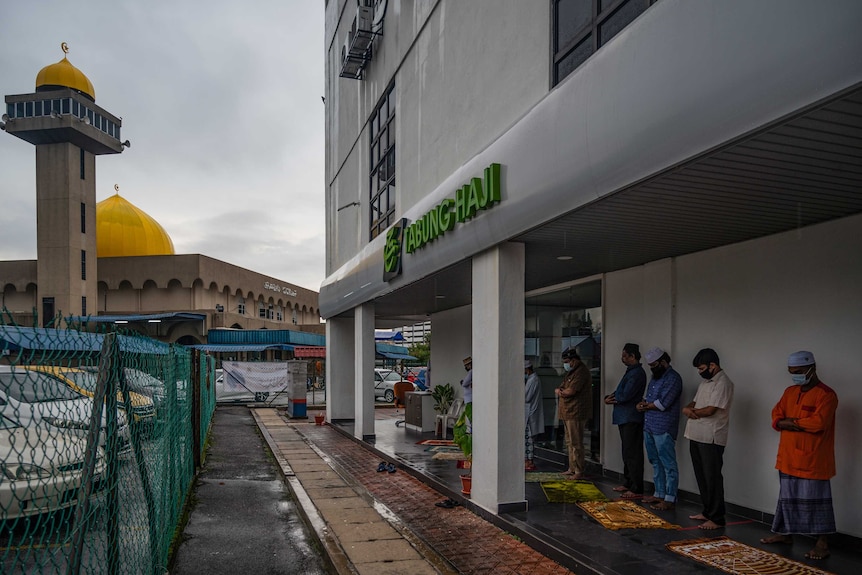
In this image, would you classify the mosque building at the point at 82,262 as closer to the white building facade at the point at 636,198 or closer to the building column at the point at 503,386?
the white building facade at the point at 636,198

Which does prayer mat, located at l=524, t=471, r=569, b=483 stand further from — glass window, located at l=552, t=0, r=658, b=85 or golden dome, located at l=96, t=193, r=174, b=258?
golden dome, located at l=96, t=193, r=174, b=258

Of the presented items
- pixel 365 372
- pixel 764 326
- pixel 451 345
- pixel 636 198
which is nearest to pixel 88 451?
pixel 636 198

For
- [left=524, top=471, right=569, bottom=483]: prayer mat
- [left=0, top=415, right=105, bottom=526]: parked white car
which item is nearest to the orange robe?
[left=524, top=471, right=569, bottom=483]: prayer mat

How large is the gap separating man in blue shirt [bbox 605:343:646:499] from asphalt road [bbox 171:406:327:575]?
3866 millimetres

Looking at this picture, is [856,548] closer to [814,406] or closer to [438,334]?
[814,406]

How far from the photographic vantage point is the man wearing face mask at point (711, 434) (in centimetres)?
682

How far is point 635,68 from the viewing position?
490cm

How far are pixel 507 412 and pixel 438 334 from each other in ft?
30.4

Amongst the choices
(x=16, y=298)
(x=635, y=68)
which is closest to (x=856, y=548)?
(x=635, y=68)

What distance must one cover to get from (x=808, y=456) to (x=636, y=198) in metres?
2.66

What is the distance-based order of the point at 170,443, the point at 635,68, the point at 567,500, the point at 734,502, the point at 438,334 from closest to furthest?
the point at 635,68 → the point at 170,443 → the point at 734,502 → the point at 567,500 → the point at 438,334

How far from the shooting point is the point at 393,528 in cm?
734

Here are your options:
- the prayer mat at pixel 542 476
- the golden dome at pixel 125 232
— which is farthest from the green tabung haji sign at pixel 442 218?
the golden dome at pixel 125 232

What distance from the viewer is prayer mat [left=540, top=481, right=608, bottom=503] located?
8.00m
